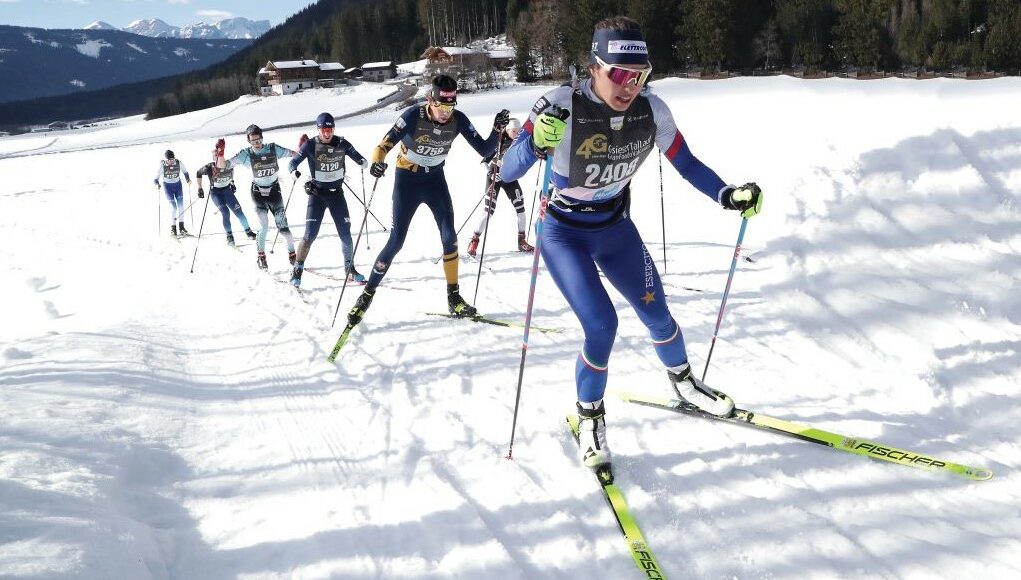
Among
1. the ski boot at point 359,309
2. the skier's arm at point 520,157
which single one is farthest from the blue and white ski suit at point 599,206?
the ski boot at point 359,309

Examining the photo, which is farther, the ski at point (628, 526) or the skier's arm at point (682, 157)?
the skier's arm at point (682, 157)

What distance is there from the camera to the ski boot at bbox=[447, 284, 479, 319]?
6.43m

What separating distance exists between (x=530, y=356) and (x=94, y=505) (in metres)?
3.29

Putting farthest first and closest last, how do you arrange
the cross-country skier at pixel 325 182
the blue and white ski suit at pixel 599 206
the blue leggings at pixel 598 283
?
the cross-country skier at pixel 325 182 < the blue leggings at pixel 598 283 < the blue and white ski suit at pixel 599 206

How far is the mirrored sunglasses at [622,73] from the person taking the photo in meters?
3.21

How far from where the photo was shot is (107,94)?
564 feet

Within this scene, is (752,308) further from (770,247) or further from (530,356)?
(530,356)

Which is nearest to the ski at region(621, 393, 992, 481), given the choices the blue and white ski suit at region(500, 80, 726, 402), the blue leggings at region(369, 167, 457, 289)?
the blue and white ski suit at region(500, 80, 726, 402)

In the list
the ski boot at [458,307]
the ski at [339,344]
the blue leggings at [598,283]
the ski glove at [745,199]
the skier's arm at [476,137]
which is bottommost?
the ski at [339,344]

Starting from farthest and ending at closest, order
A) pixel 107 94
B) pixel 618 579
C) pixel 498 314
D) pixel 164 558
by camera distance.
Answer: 1. pixel 107 94
2. pixel 498 314
3. pixel 164 558
4. pixel 618 579

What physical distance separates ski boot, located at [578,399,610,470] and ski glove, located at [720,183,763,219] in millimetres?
1486

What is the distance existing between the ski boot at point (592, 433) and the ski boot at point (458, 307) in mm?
2858

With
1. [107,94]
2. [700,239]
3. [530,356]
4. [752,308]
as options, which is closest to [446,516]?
[530,356]

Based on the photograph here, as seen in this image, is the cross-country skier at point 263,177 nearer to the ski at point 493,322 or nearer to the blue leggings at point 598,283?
the ski at point 493,322
